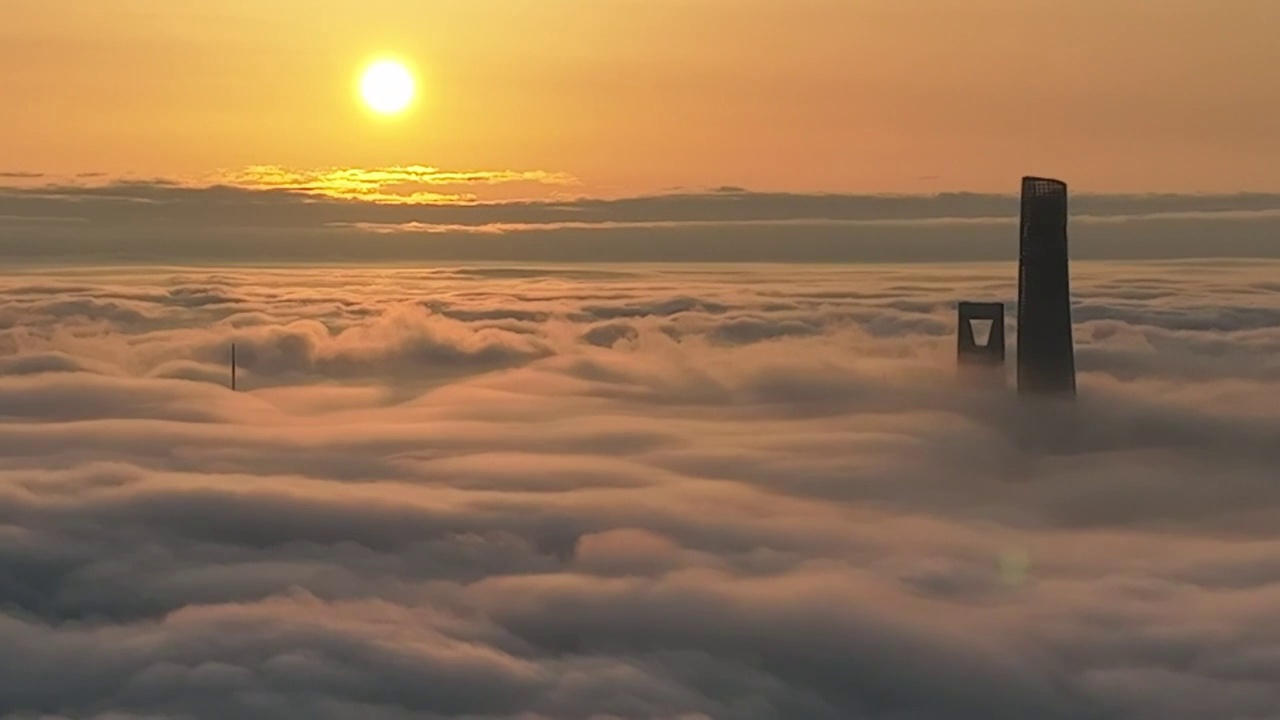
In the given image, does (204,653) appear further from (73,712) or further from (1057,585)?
(1057,585)

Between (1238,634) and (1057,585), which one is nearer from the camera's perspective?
(1238,634)

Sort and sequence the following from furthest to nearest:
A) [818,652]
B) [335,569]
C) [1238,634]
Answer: [335,569] → [818,652] → [1238,634]

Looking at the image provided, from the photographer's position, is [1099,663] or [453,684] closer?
[453,684]

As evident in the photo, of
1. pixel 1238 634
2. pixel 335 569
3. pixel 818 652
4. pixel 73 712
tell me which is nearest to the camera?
pixel 73 712

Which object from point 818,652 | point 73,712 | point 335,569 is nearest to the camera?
point 73,712

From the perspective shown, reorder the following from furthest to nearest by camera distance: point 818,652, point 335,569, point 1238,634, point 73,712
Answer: point 335,569 < point 818,652 < point 1238,634 < point 73,712

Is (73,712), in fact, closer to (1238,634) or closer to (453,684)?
(453,684)

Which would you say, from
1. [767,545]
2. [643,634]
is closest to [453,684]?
[643,634]

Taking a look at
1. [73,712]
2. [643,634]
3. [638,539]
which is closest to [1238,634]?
[643,634]
